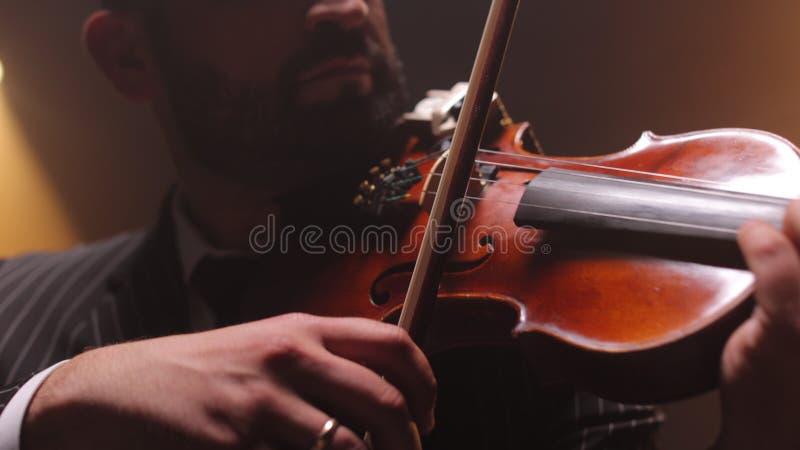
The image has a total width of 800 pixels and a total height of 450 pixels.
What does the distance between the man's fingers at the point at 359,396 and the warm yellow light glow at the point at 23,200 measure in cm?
90

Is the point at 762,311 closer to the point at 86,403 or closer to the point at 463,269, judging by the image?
the point at 463,269

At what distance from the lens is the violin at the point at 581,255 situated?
430mm

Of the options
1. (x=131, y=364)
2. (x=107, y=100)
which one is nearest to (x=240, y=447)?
(x=131, y=364)

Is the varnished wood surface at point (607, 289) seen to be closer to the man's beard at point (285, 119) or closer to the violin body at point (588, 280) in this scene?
the violin body at point (588, 280)

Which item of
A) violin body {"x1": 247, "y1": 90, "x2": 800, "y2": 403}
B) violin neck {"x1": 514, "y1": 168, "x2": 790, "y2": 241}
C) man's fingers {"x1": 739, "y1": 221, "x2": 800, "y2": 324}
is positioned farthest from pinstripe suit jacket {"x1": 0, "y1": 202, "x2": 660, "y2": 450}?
man's fingers {"x1": 739, "y1": 221, "x2": 800, "y2": 324}

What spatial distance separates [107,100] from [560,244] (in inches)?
40.7

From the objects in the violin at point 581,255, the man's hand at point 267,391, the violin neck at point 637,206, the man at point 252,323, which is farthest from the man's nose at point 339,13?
the man's hand at point 267,391

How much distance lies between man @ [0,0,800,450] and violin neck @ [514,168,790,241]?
5 centimetres

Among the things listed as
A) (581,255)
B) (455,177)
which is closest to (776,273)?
(581,255)

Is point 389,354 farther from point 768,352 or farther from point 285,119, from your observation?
point 285,119

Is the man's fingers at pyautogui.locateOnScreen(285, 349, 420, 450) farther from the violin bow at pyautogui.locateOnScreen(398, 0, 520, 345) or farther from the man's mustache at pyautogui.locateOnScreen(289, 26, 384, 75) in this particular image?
the man's mustache at pyautogui.locateOnScreen(289, 26, 384, 75)

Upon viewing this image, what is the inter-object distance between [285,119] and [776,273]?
28.4 inches

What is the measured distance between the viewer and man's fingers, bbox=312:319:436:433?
0.45 m

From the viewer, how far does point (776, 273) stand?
37 cm
